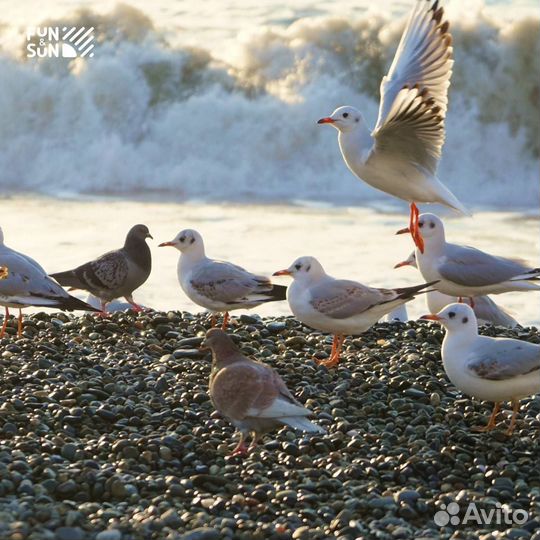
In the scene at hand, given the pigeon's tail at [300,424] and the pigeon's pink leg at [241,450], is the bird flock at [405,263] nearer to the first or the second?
the pigeon's tail at [300,424]

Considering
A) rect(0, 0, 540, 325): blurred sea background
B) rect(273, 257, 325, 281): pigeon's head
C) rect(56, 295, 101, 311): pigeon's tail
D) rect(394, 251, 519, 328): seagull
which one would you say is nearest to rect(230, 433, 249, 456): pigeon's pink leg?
rect(273, 257, 325, 281): pigeon's head

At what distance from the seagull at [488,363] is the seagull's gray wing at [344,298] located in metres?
0.88

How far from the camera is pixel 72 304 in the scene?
786cm

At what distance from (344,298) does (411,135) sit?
1153mm

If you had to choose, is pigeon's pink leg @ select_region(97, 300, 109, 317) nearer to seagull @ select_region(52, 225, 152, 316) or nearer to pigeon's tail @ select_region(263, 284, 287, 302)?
seagull @ select_region(52, 225, 152, 316)

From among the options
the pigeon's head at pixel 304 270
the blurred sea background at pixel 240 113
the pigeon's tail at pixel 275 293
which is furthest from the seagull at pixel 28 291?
the blurred sea background at pixel 240 113

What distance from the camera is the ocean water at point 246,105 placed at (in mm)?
16859

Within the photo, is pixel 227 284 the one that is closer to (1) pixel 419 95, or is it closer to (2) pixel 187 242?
(2) pixel 187 242

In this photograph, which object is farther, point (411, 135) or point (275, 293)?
point (275, 293)

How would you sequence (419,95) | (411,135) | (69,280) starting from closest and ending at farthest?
(419,95) < (411,135) < (69,280)

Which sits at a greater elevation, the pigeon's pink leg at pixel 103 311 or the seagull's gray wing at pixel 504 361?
the seagull's gray wing at pixel 504 361

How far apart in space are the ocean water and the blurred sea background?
0.02 meters

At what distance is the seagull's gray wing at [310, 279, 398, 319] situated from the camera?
7121 mm

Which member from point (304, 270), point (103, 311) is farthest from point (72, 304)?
point (304, 270)
